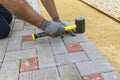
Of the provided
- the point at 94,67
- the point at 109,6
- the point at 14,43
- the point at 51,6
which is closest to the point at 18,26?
the point at 14,43

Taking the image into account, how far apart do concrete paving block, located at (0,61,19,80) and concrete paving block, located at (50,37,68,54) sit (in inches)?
20.7

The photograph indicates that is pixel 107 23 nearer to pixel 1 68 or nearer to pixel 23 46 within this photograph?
pixel 23 46

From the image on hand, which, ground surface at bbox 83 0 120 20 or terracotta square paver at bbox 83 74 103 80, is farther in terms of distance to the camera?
ground surface at bbox 83 0 120 20

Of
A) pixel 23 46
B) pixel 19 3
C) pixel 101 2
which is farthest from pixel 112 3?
pixel 19 3

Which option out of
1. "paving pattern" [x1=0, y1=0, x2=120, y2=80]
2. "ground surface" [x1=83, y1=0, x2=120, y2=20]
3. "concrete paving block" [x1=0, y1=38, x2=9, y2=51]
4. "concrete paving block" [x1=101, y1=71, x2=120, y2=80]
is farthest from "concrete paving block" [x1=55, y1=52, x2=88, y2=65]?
"ground surface" [x1=83, y1=0, x2=120, y2=20]

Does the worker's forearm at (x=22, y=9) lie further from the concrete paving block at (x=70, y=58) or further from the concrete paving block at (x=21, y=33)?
the concrete paving block at (x=21, y=33)

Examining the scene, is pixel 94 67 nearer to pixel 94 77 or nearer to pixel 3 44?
pixel 94 77

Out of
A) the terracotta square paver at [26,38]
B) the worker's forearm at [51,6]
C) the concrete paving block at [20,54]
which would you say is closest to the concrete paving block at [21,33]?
the terracotta square paver at [26,38]

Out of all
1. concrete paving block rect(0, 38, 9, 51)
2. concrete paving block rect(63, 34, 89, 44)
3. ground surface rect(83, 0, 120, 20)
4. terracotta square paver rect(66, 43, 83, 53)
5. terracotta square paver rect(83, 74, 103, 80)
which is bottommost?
ground surface rect(83, 0, 120, 20)

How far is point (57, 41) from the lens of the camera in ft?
9.83

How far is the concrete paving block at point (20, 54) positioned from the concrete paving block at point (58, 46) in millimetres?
269

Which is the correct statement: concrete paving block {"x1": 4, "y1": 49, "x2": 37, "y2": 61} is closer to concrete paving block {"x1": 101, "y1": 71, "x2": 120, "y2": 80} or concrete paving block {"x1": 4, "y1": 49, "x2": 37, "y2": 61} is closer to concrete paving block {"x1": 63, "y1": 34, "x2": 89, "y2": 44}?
concrete paving block {"x1": 63, "y1": 34, "x2": 89, "y2": 44}

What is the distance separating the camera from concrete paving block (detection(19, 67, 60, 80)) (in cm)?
217

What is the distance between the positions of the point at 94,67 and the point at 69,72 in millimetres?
274
